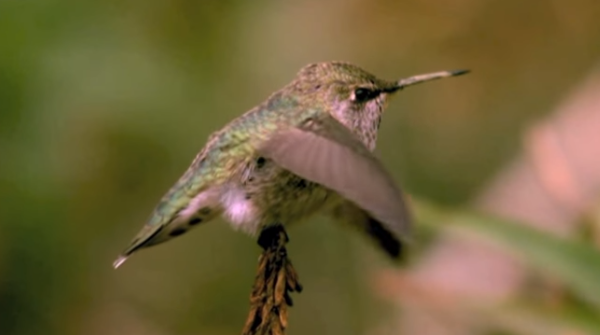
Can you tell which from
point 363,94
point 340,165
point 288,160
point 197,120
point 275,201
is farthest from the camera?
point 197,120

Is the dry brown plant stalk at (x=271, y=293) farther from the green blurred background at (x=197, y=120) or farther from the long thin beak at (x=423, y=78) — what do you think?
the green blurred background at (x=197, y=120)

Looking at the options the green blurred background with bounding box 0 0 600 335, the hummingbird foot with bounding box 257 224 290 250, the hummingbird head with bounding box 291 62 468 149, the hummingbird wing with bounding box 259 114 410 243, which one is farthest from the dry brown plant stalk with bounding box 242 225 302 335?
the green blurred background with bounding box 0 0 600 335

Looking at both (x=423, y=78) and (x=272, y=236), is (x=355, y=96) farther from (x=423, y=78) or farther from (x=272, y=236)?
(x=272, y=236)

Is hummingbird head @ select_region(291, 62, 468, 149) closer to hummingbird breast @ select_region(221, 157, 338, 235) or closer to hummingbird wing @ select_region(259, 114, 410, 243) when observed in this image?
hummingbird wing @ select_region(259, 114, 410, 243)

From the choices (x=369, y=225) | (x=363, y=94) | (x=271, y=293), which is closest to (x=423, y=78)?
(x=363, y=94)

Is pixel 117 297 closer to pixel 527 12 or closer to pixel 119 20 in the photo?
pixel 119 20

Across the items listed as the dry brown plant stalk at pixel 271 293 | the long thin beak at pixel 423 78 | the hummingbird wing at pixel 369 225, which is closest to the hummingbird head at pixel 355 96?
the long thin beak at pixel 423 78
